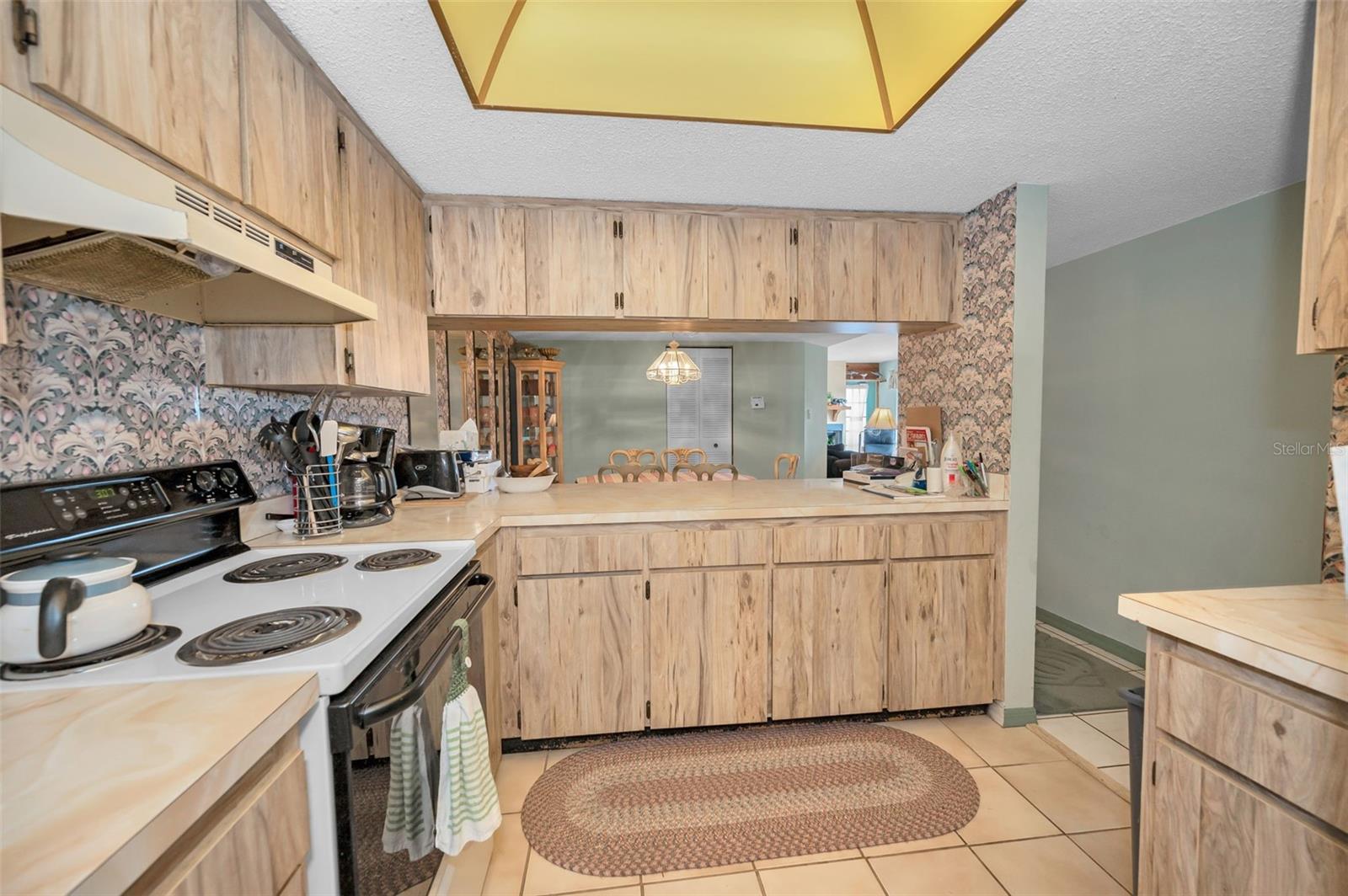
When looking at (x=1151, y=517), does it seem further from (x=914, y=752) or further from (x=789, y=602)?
(x=789, y=602)

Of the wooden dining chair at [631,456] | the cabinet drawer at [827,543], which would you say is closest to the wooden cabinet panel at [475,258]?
the cabinet drawer at [827,543]

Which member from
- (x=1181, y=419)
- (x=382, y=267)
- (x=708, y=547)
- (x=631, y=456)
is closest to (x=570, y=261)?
(x=382, y=267)

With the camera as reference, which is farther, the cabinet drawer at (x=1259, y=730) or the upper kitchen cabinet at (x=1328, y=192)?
the upper kitchen cabinet at (x=1328, y=192)

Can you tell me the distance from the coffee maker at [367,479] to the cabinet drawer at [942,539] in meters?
1.95

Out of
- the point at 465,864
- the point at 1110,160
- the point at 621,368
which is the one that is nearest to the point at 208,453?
the point at 465,864

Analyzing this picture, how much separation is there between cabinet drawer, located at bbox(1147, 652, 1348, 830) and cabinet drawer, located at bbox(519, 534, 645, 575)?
60.6 inches

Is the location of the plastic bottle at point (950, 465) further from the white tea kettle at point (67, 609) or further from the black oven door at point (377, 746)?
the white tea kettle at point (67, 609)

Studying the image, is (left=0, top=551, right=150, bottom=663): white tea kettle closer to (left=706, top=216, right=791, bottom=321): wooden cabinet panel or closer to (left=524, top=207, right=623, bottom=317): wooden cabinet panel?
(left=524, top=207, right=623, bottom=317): wooden cabinet panel

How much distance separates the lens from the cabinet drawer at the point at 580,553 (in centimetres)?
212

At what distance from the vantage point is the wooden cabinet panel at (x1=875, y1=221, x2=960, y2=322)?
2.58 metres

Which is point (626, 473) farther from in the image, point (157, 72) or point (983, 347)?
point (157, 72)

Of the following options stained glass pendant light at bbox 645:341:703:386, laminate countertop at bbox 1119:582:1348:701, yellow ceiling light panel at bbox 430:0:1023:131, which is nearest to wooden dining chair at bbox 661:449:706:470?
stained glass pendant light at bbox 645:341:703:386

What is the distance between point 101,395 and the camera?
3.91 ft

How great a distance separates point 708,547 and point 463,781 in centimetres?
122
